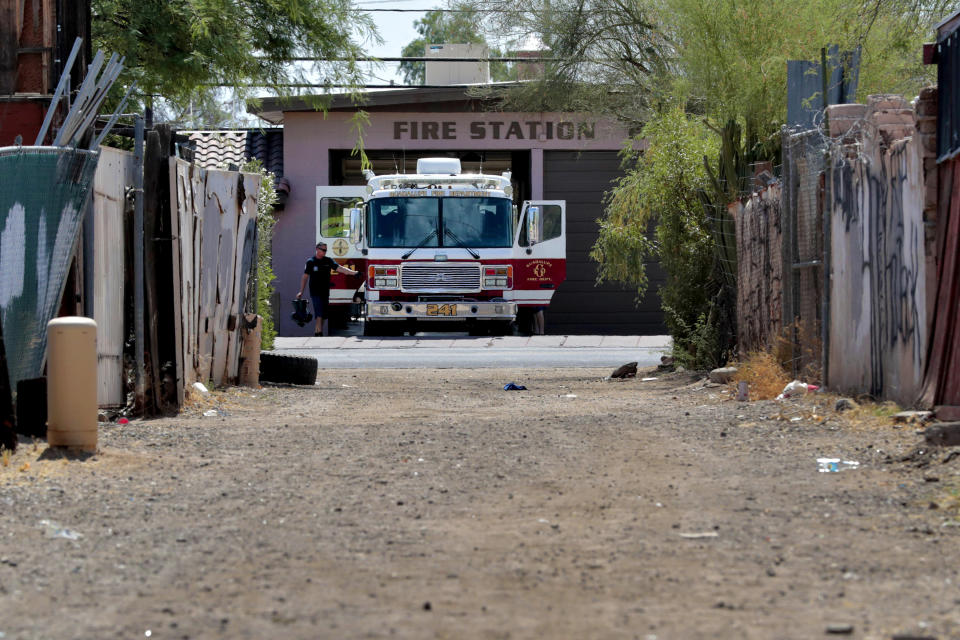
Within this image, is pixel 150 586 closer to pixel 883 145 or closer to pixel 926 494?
pixel 926 494

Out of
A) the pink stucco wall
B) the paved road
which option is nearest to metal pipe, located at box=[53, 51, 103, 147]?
the paved road

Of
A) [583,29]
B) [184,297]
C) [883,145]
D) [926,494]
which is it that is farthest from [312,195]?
[926,494]

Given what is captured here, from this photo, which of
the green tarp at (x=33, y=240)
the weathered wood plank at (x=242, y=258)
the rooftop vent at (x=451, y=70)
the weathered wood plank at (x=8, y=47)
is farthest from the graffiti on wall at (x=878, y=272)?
the rooftop vent at (x=451, y=70)

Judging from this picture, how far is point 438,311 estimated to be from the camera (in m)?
24.2

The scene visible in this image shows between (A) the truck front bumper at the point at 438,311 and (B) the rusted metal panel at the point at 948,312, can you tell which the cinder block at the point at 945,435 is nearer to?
(B) the rusted metal panel at the point at 948,312

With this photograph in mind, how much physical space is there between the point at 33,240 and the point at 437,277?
1529 centimetres

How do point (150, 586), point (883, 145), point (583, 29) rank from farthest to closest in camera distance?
point (583, 29), point (883, 145), point (150, 586)

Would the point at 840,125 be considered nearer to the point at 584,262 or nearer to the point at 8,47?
the point at 8,47

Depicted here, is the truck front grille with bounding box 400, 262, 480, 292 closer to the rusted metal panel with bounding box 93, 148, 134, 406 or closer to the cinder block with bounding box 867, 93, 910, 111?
the rusted metal panel with bounding box 93, 148, 134, 406

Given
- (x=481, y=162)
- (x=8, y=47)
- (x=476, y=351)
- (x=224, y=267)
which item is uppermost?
(x=481, y=162)

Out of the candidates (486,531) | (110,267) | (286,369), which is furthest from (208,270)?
(486,531)

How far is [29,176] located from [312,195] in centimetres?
2277

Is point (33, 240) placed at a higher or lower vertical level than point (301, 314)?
higher

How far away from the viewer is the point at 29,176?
9016mm
